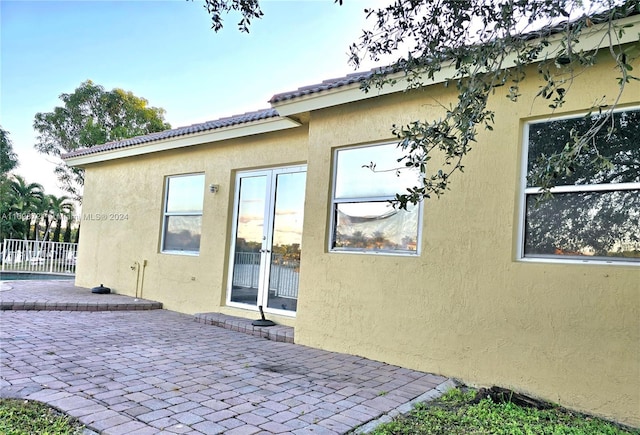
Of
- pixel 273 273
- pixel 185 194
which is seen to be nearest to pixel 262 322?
pixel 273 273

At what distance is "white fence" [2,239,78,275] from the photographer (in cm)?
1603

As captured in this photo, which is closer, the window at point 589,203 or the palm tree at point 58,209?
the window at point 589,203

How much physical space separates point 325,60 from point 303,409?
4591 millimetres

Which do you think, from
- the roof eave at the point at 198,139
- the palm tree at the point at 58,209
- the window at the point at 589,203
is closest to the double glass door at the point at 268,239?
the roof eave at the point at 198,139

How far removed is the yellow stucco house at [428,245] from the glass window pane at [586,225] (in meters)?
0.01

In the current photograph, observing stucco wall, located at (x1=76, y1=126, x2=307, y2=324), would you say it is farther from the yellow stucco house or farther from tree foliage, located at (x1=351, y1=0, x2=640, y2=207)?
tree foliage, located at (x1=351, y1=0, x2=640, y2=207)

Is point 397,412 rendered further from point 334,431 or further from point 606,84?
point 606,84

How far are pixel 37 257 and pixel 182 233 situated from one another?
11.3 meters

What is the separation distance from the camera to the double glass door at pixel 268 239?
7.08 meters

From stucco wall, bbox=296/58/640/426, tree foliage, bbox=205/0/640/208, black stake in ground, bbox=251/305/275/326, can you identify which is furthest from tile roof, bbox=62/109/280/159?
black stake in ground, bbox=251/305/275/326

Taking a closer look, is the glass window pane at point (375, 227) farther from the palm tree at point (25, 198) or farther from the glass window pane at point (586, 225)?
the palm tree at point (25, 198)

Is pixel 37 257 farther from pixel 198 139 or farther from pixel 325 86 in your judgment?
pixel 325 86

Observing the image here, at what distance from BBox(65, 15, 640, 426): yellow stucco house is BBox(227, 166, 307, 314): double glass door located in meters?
0.03

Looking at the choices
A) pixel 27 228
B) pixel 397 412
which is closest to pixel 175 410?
pixel 397 412
